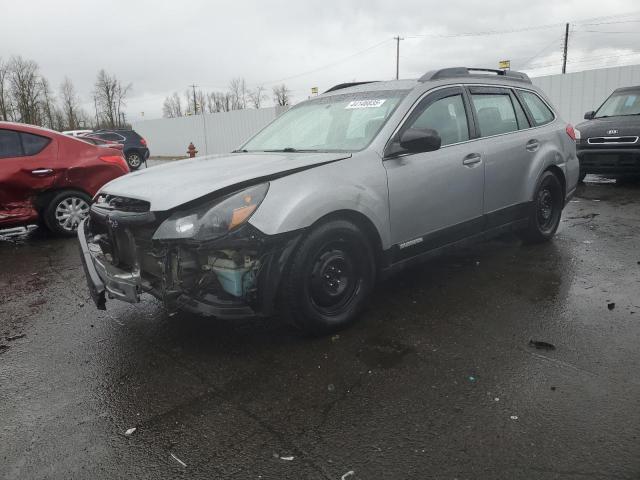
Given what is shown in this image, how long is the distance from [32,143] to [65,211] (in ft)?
3.22

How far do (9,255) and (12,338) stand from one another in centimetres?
309

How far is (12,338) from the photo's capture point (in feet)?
Result: 11.9

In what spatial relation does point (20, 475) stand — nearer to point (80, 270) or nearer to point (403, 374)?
point (403, 374)

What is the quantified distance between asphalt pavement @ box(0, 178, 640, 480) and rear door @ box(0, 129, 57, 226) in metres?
2.48

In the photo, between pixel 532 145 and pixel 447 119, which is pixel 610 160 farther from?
pixel 447 119

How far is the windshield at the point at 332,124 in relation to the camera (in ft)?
12.5

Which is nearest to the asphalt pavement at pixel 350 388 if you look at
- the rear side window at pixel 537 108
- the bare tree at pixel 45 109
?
the rear side window at pixel 537 108

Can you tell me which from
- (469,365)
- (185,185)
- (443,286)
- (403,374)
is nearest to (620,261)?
(443,286)

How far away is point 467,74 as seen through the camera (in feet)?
14.6

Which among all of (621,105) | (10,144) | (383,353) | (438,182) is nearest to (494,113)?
(438,182)

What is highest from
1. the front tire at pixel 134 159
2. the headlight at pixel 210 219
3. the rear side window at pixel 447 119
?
the rear side window at pixel 447 119

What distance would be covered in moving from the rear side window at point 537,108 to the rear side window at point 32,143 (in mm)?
6061

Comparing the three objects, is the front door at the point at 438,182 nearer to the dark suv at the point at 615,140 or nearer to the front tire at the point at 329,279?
the front tire at the point at 329,279

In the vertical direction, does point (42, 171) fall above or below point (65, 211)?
above
